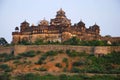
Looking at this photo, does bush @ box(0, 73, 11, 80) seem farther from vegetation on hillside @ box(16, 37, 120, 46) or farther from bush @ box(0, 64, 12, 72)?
vegetation on hillside @ box(16, 37, 120, 46)

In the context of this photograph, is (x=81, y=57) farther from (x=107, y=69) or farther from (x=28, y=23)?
(x=28, y=23)

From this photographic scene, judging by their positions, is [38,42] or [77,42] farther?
[38,42]

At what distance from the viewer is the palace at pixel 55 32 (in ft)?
Answer: 175

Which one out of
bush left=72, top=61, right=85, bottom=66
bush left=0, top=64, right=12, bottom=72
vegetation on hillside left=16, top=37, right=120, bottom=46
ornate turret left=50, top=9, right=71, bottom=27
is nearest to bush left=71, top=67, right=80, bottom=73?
bush left=72, top=61, right=85, bottom=66

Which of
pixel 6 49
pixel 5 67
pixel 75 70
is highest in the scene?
pixel 6 49

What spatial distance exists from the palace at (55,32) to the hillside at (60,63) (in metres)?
4.43

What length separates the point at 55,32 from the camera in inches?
2117

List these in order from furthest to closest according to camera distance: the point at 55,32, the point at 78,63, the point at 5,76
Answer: the point at 55,32
the point at 78,63
the point at 5,76

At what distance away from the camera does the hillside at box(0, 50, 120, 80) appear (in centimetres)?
4550

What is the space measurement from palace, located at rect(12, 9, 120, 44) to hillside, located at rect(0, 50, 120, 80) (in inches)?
174

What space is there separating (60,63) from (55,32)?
7.21 meters

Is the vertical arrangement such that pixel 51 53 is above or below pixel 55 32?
below

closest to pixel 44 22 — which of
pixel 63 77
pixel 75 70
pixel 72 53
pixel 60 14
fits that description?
pixel 60 14

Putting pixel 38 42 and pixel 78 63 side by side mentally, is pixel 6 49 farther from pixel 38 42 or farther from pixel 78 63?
pixel 78 63
